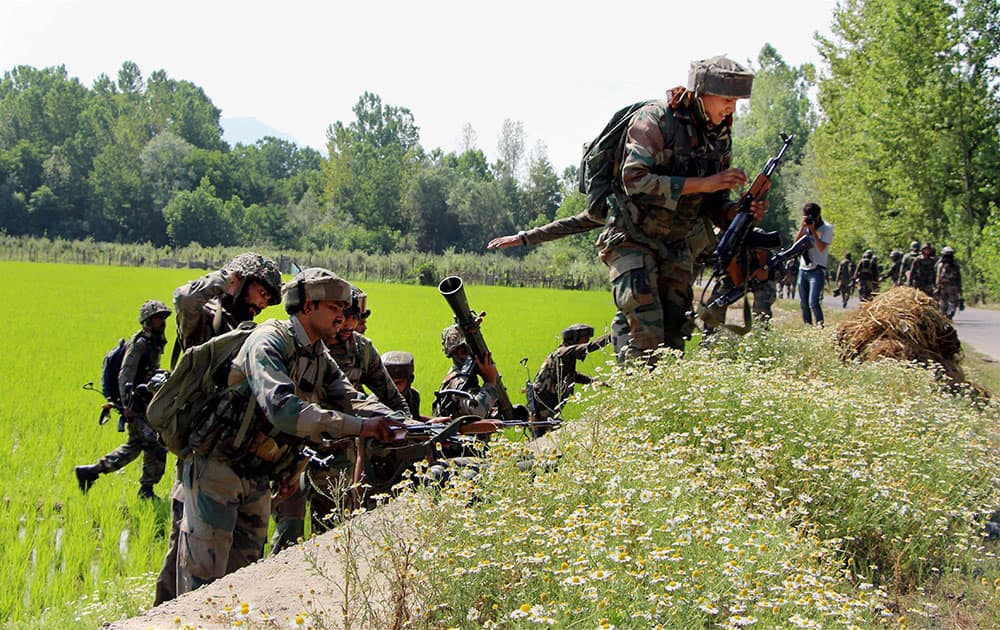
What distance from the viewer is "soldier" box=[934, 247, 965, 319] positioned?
1925cm

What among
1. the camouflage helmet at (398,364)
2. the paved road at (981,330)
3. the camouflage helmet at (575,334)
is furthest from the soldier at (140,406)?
the paved road at (981,330)

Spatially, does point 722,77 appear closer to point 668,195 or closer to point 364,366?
point 668,195

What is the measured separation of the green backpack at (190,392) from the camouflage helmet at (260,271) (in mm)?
615

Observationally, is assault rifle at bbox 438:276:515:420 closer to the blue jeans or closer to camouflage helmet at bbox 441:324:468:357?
camouflage helmet at bbox 441:324:468:357

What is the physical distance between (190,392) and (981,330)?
60.3 ft

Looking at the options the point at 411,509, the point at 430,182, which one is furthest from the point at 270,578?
the point at 430,182

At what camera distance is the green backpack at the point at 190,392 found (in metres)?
4.04

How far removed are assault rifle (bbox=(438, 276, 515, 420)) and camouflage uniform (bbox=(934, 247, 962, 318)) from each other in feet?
52.8

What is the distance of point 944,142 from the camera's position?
106ft

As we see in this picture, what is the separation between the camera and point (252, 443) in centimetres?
406

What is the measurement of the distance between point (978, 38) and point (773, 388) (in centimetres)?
3116

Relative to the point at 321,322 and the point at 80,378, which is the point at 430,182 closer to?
the point at 80,378

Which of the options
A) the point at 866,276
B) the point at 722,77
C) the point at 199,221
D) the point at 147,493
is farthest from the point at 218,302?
the point at 199,221

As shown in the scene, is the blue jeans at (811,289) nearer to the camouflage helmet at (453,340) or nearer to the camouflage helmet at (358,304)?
the camouflage helmet at (453,340)
